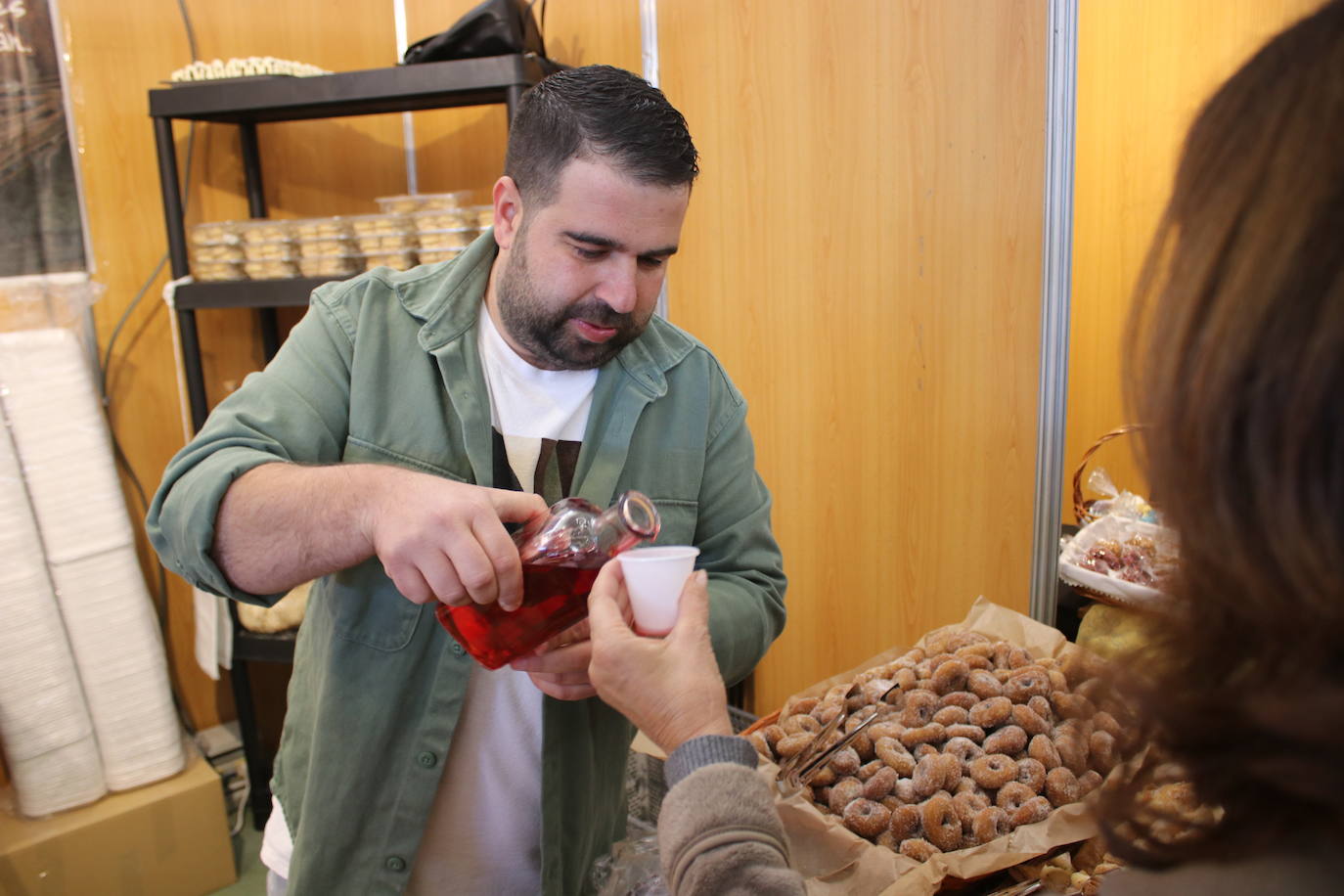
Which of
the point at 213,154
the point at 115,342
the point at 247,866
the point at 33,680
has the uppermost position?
the point at 213,154

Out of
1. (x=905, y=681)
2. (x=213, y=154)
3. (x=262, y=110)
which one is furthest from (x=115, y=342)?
(x=905, y=681)

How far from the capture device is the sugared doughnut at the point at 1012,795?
4.33ft

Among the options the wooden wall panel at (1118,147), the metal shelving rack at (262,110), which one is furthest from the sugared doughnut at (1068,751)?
the metal shelving rack at (262,110)

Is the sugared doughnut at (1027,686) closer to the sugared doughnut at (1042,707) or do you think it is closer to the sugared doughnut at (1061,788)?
the sugared doughnut at (1042,707)

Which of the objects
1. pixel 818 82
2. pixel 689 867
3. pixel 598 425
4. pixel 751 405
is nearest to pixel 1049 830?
pixel 689 867

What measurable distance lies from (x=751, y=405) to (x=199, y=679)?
200cm

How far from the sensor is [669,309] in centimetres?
280

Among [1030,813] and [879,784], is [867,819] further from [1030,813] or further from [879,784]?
[1030,813]

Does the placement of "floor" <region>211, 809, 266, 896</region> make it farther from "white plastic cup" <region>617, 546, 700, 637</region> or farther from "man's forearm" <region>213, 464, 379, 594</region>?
"white plastic cup" <region>617, 546, 700, 637</region>

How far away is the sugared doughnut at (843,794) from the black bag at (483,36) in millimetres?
1885

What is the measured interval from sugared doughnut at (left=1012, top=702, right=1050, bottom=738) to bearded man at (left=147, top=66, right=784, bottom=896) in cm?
42

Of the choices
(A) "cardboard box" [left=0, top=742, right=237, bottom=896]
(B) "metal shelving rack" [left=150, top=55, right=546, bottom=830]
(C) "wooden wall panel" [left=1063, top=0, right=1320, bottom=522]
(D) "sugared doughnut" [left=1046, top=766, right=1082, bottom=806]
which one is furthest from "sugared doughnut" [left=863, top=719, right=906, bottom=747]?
(A) "cardboard box" [left=0, top=742, right=237, bottom=896]

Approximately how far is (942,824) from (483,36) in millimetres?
2040

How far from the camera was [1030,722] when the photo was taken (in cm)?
145
